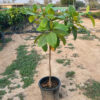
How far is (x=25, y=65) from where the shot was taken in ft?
11.8

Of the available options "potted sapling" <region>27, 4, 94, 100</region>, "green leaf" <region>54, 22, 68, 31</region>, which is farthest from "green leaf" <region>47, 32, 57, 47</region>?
"green leaf" <region>54, 22, 68, 31</region>

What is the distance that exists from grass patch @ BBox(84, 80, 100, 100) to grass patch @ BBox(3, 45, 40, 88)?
1.16 metres

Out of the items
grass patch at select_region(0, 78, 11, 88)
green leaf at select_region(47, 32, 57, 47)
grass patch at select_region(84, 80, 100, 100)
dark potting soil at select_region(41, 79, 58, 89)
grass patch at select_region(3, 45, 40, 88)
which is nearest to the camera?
green leaf at select_region(47, 32, 57, 47)

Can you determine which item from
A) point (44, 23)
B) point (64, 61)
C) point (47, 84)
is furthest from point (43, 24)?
point (64, 61)

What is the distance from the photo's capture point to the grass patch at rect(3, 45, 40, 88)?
304cm

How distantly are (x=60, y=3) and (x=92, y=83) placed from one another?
18041 mm

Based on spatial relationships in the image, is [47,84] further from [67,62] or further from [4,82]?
[67,62]

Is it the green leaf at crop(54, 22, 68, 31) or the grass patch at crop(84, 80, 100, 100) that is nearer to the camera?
the green leaf at crop(54, 22, 68, 31)

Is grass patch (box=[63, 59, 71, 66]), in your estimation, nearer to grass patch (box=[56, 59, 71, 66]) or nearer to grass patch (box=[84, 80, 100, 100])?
grass patch (box=[56, 59, 71, 66])

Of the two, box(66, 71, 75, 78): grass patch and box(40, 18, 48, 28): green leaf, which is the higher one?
box(40, 18, 48, 28): green leaf

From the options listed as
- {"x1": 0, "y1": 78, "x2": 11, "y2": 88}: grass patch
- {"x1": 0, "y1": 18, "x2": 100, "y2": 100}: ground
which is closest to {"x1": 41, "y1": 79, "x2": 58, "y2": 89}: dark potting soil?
{"x1": 0, "y1": 18, "x2": 100, "y2": 100}: ground

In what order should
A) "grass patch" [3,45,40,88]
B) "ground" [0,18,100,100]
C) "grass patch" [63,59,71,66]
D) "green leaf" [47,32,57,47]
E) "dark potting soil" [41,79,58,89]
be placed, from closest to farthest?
1. "green leaf" [47,32,57,47]
2. "dark potting soil" [41,79,58,89]
3. "ground" [0,18,100,100]
4. "grass patch" [3,45,40,88]
5. "grass patch" [63,59,71,66]

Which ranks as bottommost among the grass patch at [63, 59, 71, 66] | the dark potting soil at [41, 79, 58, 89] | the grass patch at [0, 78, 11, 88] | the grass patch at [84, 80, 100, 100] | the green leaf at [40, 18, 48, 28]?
the grass patch at [84, 80, 100, 100]

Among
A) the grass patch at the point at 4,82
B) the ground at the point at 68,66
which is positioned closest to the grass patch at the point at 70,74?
the ground at the point at 68,66
